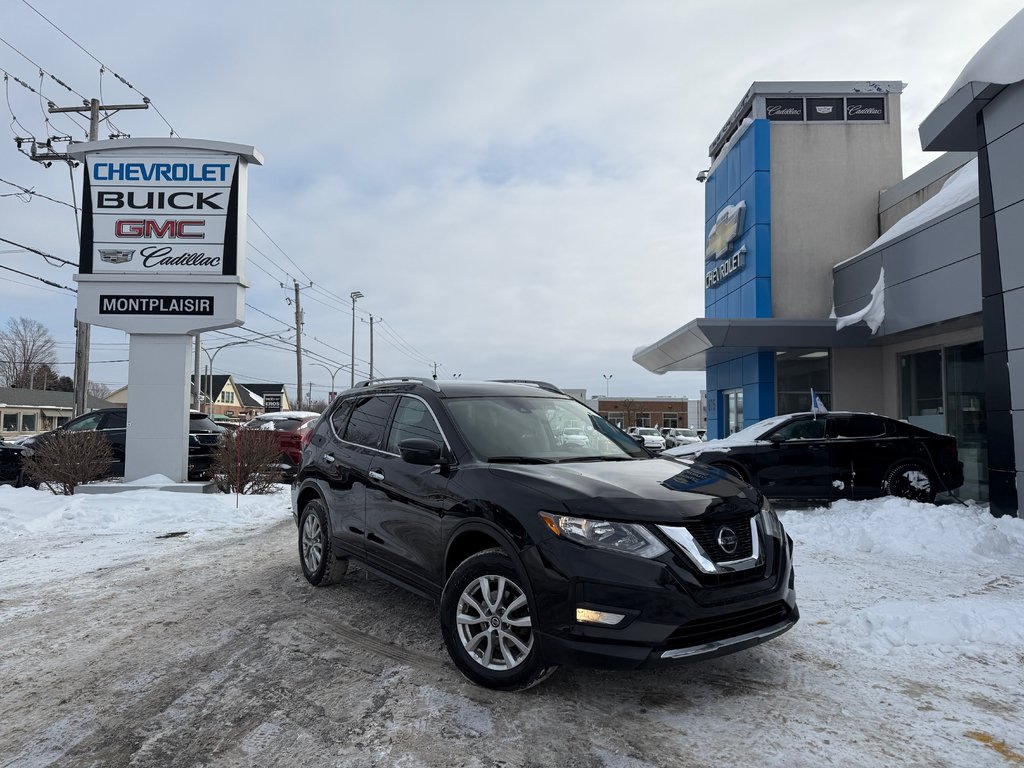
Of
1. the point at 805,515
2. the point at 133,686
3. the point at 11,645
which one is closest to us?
the point at 133,686

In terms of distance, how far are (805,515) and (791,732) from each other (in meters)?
6.33

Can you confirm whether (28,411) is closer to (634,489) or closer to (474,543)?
(474,543)

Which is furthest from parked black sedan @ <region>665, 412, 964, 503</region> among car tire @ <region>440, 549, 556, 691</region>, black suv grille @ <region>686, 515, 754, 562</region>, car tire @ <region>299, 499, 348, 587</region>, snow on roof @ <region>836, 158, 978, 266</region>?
car tire @ <region>440, 549, 556, 691</region>

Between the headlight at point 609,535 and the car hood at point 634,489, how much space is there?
0.04 metres

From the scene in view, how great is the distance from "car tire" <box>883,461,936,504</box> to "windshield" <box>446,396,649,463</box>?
6.76 metres

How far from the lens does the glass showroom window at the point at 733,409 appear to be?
1931 centimetres

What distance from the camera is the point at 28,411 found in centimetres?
6356

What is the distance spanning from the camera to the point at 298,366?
4050 centimetres

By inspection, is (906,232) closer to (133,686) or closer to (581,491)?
(581,491)

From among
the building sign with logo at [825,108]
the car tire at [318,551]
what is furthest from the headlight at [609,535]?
the building sign with logo at [825,108]

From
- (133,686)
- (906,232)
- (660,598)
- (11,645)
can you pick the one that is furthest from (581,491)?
Result: (906,232)

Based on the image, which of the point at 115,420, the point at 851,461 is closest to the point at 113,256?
the point at 115,420

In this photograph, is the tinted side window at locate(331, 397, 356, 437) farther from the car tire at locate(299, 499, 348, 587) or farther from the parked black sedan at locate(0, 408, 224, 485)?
the parked black sedan at locate(0, 408, 224, 485)

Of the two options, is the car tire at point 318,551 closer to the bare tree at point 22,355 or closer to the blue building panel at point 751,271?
the blue building panel at point 751,271
